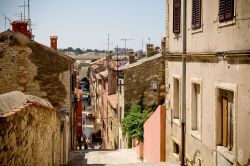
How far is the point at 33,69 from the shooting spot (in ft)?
73.2

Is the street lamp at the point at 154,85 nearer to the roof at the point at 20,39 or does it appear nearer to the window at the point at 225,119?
the roof at the point at 20,39

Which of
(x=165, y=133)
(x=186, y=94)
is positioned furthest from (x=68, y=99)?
(x=186, y=94)

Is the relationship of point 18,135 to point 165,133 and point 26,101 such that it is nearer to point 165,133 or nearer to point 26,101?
point 26,101

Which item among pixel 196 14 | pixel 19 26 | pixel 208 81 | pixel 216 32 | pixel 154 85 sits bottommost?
pixel 154 85

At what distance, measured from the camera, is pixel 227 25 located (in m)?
8.74

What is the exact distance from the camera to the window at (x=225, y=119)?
9070 millimetres

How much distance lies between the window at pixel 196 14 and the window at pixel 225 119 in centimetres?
260

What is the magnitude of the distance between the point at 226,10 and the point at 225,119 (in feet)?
9.23

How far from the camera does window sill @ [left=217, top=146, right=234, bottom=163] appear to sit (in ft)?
28.6

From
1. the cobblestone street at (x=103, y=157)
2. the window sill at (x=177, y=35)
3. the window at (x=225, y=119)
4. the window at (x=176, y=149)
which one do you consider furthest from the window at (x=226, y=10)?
the cobblestone street at (x=103, y=157)

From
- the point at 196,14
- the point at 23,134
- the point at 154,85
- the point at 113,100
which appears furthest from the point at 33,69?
the point at 23,134

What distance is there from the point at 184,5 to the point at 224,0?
12.7 feet

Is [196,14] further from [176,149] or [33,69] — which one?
[33,69]

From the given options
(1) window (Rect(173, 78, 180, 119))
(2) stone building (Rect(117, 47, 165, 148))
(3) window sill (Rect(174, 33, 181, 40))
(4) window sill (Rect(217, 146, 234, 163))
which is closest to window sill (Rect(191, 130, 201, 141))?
(4) window sill (Rect(217, 146, 234, 163))
